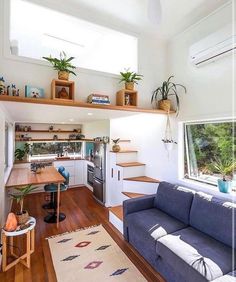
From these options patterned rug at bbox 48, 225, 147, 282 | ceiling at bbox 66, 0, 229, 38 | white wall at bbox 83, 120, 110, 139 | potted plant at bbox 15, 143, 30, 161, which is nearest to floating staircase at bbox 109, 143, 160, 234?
patterned rug at bbox 48, 225, 147, 282

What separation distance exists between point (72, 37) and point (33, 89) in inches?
96.1

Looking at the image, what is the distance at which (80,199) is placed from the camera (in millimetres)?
4633

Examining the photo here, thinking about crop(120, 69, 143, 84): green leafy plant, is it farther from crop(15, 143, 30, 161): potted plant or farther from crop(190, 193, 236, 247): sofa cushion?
crop(15, 143, 30, 161): potted plant

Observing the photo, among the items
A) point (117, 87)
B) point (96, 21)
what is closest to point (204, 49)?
point (117, 87)

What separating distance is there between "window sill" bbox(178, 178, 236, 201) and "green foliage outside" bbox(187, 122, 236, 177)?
23 centimetres

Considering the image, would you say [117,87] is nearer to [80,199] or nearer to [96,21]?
[96,21]

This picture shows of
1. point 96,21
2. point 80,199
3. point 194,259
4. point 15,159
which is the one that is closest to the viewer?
point 194,259

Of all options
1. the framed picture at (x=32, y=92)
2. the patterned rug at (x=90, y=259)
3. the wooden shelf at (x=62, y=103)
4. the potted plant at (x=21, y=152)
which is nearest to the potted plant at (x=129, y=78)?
the wooden shelf at (x=62, y=103)

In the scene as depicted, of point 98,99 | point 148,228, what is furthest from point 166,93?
point 148,228

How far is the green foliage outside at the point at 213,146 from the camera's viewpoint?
8.13ft

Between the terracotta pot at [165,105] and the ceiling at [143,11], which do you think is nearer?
the ceiling at [143,11]

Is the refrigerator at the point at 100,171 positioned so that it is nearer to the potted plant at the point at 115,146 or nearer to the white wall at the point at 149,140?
the potted plant at the point at 115,146

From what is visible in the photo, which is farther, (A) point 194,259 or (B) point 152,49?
(B) point 152,49

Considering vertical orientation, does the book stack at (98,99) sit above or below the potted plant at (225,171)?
above
